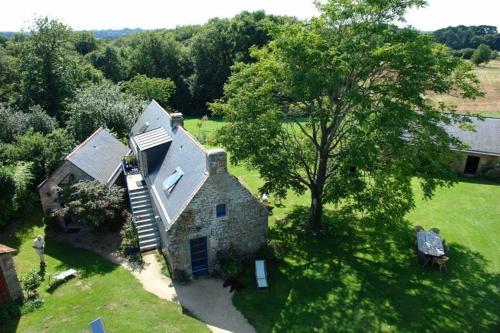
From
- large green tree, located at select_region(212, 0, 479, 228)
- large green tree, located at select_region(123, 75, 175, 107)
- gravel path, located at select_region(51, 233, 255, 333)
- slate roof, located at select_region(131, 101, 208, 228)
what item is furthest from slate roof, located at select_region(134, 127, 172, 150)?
large green tree, located at select_region(123, 75, 175, 107)

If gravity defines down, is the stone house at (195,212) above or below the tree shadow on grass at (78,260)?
above

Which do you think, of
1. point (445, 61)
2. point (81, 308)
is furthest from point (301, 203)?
point (81, 308)

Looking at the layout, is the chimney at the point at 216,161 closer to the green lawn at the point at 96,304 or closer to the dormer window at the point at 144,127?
the green lawn at the point at 96,304

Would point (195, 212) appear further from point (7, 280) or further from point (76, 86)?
point (76, 86)

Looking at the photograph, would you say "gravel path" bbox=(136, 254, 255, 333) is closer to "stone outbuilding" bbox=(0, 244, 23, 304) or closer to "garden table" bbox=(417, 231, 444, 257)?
"stone outbuilding" bbox=(0, 244, 23, 304)

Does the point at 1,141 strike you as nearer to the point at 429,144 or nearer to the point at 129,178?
the point at 129,178

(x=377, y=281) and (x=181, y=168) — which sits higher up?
(x=181, y=168)

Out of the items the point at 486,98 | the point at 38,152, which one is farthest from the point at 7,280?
the point at 486,98

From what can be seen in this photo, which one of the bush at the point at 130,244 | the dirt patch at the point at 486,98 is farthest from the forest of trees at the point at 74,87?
the dirt patch at the point at 486,98

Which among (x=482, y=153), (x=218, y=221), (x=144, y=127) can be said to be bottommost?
(x=482, y=153)
